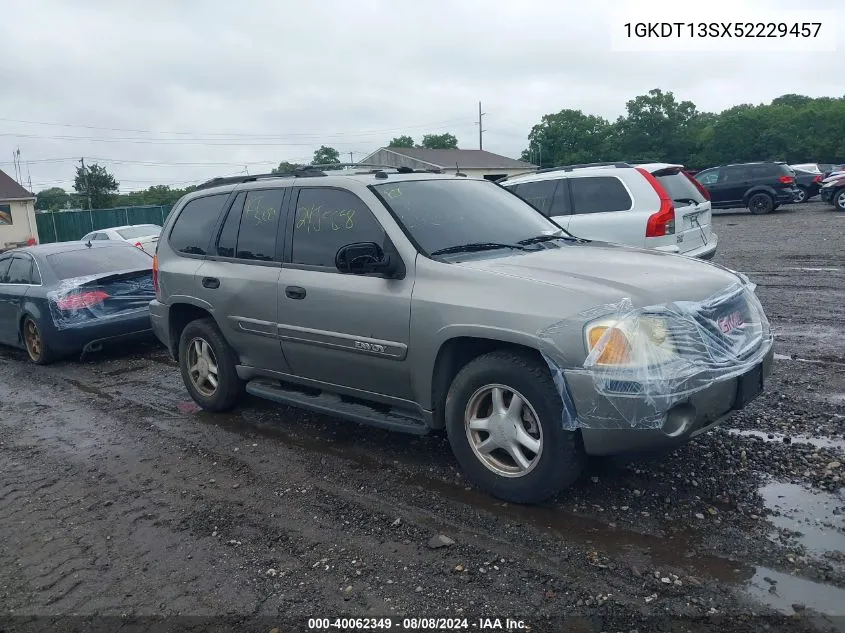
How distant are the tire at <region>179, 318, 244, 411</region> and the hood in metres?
2.51

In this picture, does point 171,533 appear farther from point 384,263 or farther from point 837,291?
point 837,291

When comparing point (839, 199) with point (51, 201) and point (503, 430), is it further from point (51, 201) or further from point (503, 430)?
point (51, 201)

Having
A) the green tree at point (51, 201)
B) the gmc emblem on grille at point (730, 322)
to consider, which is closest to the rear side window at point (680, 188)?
the gmc emblem on grille at point (730, 322)

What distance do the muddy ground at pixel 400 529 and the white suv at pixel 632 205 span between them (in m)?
3.05

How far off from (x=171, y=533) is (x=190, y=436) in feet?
5.62

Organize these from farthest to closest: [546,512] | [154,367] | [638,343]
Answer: [154,367] → [546,512] → [638,343]

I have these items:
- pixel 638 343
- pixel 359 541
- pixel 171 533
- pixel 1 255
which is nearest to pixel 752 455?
pixel 638 343

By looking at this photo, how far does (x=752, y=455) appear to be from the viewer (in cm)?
441

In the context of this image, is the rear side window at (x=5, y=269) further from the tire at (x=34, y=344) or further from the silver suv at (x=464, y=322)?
the silver suv at (x=464, y=322)

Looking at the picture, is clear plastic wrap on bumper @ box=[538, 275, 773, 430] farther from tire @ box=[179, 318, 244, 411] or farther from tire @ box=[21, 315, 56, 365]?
tire @ box=[21, 315, 56, 365]

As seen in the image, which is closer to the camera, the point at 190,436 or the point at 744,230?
the point at 190,436

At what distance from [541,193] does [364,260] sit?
5.98m

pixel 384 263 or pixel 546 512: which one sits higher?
pixel 384 263

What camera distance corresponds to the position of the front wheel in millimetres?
22750
